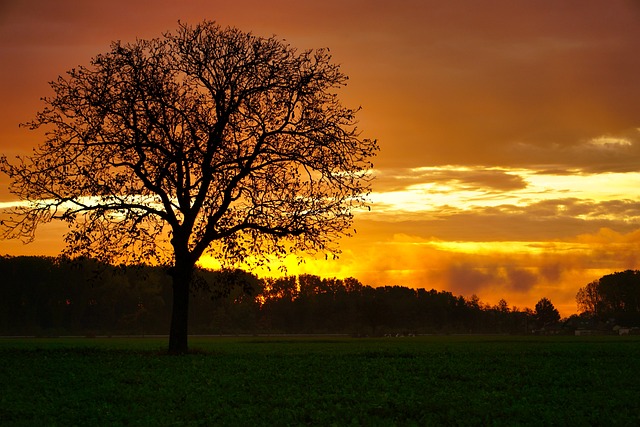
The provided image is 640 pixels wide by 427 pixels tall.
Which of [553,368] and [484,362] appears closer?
[553,368]

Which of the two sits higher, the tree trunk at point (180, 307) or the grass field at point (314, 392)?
the tree trunk at point (180, 307)

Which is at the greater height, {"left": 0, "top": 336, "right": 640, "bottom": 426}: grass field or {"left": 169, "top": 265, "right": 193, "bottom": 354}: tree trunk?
{"left": 169, "top": 265, "right": 193, "bottom": 354}: tree trunk

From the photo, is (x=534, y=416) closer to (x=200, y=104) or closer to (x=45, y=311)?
(x=200, y=104)

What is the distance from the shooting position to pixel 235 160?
151 ft

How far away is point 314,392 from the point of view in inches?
1011

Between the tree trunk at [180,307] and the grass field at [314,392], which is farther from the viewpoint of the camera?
the tree trunk at [180,307]

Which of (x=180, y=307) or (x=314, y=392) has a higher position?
(x=180, y=307)

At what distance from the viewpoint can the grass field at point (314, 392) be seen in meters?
21.2

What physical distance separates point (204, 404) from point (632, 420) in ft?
39.9

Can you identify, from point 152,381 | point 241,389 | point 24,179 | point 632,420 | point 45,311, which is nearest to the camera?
point 632,420

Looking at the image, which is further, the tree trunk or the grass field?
the tree trunk

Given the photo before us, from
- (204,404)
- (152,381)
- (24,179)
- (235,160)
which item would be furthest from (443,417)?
(24,179)

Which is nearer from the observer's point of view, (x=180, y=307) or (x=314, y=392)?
(x=314, y=392)

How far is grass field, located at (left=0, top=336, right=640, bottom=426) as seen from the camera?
2119 cm
